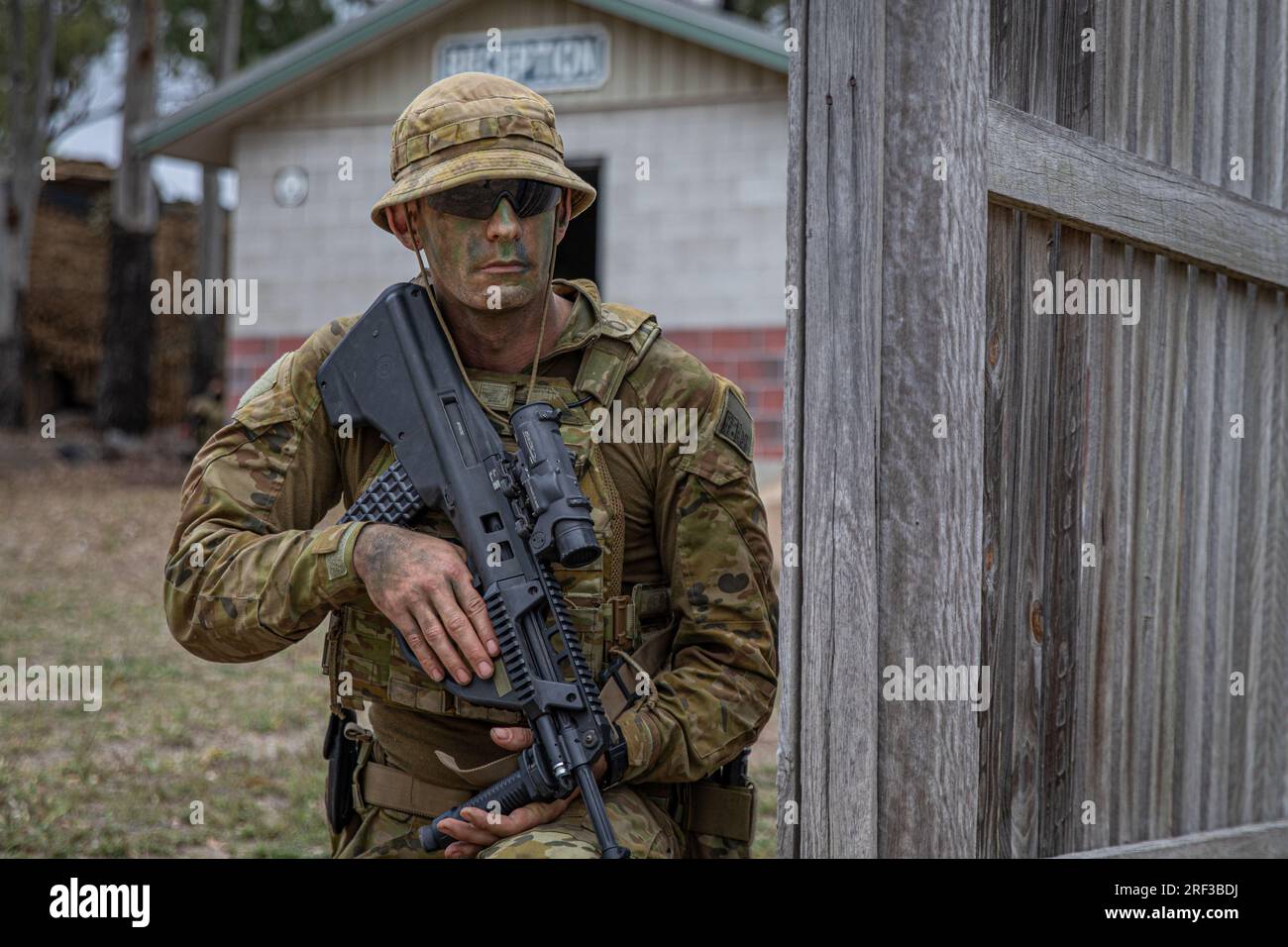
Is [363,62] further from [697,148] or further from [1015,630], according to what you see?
[1015,630]

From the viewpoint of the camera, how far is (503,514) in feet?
8.52

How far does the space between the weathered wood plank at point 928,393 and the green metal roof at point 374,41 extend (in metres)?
7.84

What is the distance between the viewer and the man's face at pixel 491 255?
8.79 ft

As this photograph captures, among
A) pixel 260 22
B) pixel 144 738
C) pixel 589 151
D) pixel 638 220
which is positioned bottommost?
pixel 144 738

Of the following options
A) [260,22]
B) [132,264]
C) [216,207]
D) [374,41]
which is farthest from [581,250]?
[260,22]

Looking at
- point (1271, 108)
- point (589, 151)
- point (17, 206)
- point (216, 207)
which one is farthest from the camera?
point (216, 207)

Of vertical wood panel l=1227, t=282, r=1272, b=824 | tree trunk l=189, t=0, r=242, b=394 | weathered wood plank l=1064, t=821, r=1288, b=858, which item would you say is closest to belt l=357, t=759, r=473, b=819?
weathered wood plank l=1064, t=821, r=1288, b=858

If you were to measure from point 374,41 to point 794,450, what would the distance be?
1000 cm

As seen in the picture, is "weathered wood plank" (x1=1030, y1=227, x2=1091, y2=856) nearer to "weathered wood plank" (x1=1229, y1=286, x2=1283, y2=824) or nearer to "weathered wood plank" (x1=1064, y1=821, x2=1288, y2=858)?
"weathered wood plank" (x1=1064, y1=821, x2=1288, y2=858)

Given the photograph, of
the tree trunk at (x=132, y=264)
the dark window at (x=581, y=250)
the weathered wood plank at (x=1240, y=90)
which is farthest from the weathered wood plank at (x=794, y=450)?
the tree trunk at (x=132, y=264)

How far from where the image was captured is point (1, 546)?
434 inches

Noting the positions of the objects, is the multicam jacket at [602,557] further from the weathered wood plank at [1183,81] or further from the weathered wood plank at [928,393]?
the weathered wood plank at [1183,81]

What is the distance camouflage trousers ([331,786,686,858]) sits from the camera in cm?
247

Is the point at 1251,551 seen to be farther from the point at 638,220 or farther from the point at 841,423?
the point at 638,220
